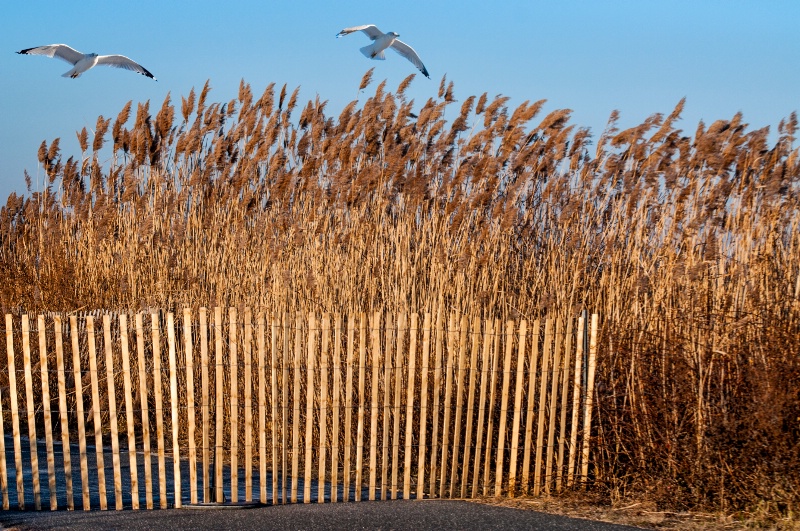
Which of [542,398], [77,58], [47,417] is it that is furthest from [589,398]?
[77,58]

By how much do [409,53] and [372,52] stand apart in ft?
2.84

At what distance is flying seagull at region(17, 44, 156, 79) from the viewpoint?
12.7 meters

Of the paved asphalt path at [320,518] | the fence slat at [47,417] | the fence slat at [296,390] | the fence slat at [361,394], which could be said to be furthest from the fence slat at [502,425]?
the fence slat at [47,417]

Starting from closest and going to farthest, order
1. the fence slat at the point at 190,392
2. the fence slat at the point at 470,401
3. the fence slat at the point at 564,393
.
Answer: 1. the fence slat at the point at 190,392
2. the fence slat at the point at 470,401
3. the fence slat at the point at 564,393

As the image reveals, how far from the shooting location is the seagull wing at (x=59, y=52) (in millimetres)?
12617

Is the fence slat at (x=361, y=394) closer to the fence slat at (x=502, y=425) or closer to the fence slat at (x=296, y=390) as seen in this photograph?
the fence slat at (x=296, y=390)

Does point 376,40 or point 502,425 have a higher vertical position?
point 376,40

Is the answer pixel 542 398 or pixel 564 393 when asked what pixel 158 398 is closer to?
pixel 542 398

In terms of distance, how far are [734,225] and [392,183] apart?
3.60m

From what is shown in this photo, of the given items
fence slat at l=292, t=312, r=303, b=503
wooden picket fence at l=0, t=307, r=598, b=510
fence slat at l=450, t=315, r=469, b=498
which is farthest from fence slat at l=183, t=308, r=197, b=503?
fence slat at l=450, t=315, r=469, b=498

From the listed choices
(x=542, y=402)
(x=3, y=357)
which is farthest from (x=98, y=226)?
(x=542, y=402)

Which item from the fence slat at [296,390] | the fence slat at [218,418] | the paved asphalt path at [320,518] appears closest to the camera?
the paved asphalt path at [320,518]

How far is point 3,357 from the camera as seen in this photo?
421 inches

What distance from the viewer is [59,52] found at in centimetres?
1286
